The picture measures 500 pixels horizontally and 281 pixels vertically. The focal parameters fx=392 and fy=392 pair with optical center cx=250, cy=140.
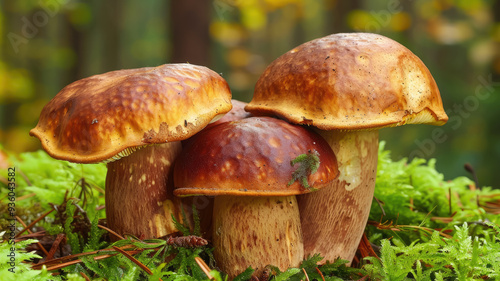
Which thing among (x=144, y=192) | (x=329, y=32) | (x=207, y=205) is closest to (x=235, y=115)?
Result: (x=207, y=205)

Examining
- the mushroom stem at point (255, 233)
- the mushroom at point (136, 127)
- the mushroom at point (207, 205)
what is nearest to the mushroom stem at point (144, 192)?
the mushroom at point (136, 127)

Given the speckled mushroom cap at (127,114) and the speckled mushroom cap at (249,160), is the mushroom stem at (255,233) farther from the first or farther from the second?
the speckled mushroom cap at (127,114)

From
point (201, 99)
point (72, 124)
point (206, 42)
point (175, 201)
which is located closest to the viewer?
point (72, 124)

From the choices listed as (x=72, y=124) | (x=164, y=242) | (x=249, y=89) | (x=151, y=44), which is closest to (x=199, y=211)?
(x=164, y=242)

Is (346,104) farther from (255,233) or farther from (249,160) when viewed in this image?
(255,233)

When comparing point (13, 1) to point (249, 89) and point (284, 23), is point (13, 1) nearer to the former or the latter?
point (249, 89)
